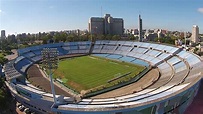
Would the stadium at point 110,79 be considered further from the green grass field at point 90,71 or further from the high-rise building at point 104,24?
the high-rise building at point 104,24

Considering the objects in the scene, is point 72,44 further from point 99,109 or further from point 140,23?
point 99,109

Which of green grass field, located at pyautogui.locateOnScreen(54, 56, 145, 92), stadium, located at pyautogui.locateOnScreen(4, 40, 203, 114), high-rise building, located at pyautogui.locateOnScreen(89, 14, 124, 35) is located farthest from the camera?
high-rise building, located at pyautogui.locateOnScreen(89, 14, 124, 35)

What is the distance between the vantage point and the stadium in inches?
1011

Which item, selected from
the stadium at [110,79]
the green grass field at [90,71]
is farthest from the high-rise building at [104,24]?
the green grass field at [90,71]

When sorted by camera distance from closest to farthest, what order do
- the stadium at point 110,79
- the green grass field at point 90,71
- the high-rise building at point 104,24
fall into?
the stadium at point 110,79, the green grass field at point 90,71, the high-rise building at point 104,24

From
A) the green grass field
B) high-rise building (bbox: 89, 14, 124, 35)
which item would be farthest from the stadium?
high-rise building (bbox: 89, 14, 124, 35)

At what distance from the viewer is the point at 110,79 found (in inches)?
1812

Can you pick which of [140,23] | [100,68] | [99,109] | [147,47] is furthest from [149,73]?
[140,23]

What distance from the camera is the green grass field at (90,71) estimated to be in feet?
145

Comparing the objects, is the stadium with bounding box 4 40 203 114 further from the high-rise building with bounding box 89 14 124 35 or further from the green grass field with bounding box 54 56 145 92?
the high-rise building with bounding box 89 14 124 35

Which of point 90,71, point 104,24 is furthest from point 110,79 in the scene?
point 104,24

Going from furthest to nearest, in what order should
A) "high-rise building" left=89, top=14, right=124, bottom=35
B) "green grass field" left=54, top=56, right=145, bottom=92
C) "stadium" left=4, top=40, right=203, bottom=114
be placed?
"high-rise building" left=89, top=14, right=124, bottom=35 → "green grass field" left=54, top=56, right=145, bottom=92 → "stadium" left=4, top=40, right=203, bottom=114

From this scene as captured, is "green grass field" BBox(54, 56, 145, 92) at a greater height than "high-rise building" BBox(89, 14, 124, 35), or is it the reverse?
"high-rise building" BBox(89, 14, 124, 35)

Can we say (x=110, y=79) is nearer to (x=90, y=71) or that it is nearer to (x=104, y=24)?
(x=90, y=71)
